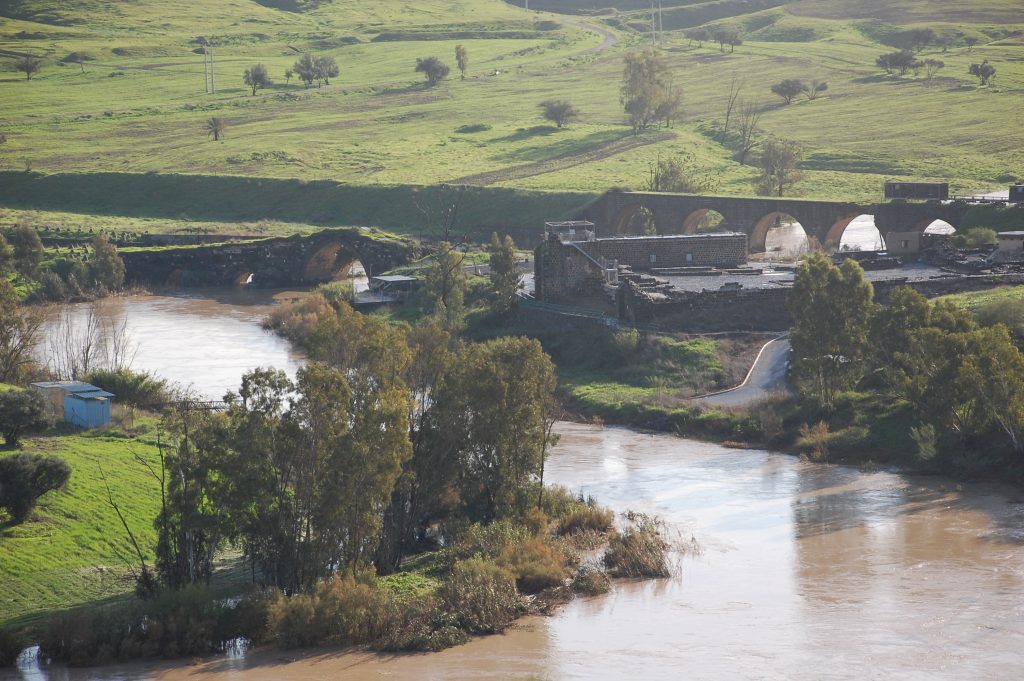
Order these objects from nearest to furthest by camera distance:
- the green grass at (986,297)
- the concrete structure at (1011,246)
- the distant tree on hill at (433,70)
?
the green grass at (986,297), the concrete structure at (1011,246), the distant tree on hill at (433,70)

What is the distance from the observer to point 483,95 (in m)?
120

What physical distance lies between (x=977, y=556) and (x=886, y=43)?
361 feet

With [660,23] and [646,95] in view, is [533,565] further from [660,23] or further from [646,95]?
[660,23]

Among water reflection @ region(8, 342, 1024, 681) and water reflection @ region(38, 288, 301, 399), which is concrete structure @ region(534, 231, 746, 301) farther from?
water reflection @ region(8, 342, 1024, 681)

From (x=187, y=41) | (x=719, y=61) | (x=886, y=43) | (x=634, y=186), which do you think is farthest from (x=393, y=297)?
(x=187, y=41)

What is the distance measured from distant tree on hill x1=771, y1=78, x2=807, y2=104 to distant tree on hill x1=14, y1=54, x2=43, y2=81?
66.3 m

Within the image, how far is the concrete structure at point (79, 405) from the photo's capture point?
120ft

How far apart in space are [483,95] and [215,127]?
2495 cm

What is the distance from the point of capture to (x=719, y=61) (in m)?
128

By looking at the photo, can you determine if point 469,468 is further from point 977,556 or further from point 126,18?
point 126,18

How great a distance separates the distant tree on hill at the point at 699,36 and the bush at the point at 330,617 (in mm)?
122254

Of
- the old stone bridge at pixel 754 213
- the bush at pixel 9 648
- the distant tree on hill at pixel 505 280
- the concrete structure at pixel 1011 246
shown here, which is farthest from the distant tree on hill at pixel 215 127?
the bush at pixel 9 648

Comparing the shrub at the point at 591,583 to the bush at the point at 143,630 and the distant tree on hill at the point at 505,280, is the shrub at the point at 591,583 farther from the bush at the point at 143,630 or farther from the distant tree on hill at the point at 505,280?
the distant tree on hill at the point at 505,280

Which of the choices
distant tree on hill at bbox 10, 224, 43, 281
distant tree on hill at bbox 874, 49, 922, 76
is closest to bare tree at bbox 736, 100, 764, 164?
distant tree on hill at bbox 874, 49, 922, 76
